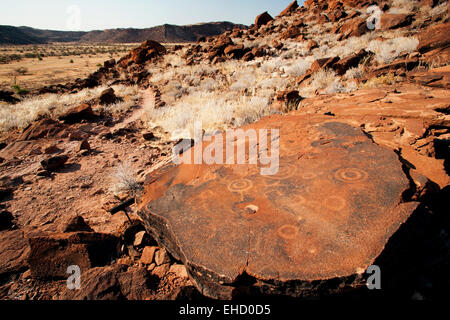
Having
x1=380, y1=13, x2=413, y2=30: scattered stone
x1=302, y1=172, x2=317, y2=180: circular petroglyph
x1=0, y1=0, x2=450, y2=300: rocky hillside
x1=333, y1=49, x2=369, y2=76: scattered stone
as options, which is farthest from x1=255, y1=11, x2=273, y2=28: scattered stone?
x1=302, y1=172, x2=317, y2=180: circular petroglyph

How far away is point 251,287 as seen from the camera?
4.17 ft

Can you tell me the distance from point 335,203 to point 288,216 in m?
0.34

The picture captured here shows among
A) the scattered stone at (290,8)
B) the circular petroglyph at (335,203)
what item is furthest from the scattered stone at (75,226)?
the scattered stone at (290,8)

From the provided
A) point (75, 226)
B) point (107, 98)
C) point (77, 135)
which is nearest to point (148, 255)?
point (75, 226)

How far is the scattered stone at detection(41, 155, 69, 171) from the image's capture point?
4250 millimetres

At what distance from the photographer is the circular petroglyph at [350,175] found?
1666mm

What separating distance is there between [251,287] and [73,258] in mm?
1757

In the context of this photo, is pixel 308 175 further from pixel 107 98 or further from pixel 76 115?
pixel 107 98

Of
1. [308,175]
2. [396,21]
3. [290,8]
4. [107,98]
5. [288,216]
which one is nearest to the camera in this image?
[288,216]

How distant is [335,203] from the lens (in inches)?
59.5

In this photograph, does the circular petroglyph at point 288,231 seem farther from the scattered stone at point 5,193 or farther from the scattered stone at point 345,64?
the scattered stone at point 345,64

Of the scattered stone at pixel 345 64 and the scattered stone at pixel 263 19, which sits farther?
the scattered stone at pixel 263 19

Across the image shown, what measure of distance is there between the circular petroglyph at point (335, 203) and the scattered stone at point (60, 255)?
6.96ft

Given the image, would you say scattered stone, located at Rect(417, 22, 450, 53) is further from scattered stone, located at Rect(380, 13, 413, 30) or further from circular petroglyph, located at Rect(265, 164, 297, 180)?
circular petroglyph, located at Rect(265, 164, 297, 180)
